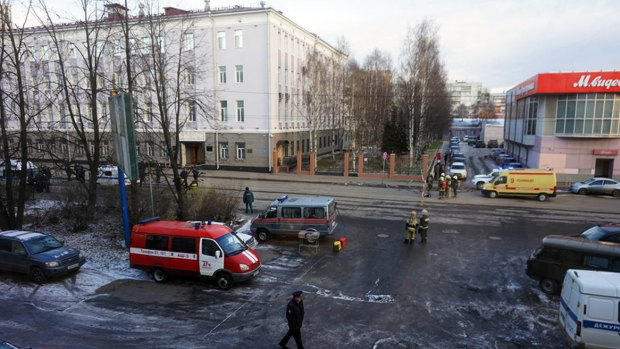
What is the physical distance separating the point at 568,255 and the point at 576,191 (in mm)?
21012

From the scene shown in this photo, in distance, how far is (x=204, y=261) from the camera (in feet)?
39.1

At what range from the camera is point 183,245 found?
12.1m

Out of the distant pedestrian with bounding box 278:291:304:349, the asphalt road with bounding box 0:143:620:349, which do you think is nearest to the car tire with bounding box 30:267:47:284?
the asphalt road with bounding box 0:143:620:349

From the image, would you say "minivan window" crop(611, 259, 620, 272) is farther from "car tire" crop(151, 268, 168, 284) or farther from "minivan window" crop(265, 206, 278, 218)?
"car tire" crop(151, 268, 168, 284)

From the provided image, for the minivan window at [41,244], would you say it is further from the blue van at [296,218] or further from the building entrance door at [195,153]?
the building entrance door at [195,153]

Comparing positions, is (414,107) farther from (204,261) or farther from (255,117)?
(204,261)

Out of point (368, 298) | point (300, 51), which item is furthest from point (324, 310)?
point (300, 51)

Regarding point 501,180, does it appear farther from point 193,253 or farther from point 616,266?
point 193,253

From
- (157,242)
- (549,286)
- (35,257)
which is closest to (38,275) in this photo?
(35,257)

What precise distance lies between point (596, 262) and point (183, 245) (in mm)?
12097

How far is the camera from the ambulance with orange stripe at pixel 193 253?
38.7 feet

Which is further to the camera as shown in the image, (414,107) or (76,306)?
(414,107)

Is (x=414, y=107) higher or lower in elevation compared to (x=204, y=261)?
higher

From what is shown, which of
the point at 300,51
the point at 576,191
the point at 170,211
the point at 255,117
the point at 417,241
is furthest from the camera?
the point at 300,51
